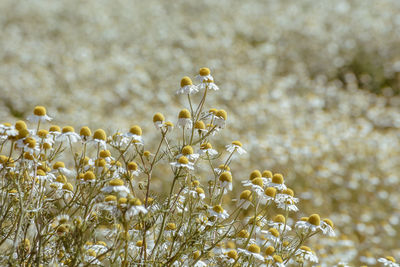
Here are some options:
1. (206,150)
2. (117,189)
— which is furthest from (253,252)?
(117,189)

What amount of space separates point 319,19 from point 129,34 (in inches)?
223

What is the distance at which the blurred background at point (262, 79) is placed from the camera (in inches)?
263

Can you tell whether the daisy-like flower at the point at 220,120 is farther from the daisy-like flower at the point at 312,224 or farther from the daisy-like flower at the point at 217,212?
the daisy-like flower at the point at 312,224

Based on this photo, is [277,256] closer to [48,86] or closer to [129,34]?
[48,86]

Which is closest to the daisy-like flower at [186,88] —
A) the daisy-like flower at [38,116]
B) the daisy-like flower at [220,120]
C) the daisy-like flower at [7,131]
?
the daisy-like flower at [220,120]

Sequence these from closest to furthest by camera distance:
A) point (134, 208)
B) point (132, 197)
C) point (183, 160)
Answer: point (134, 208)
point (132, 197)
point (183, 160)

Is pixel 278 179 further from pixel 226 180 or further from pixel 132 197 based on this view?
pixel 132 197

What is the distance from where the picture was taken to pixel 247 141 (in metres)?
7.34

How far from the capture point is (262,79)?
10094 millimetres

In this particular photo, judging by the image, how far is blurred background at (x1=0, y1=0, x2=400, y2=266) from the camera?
21.9 feet

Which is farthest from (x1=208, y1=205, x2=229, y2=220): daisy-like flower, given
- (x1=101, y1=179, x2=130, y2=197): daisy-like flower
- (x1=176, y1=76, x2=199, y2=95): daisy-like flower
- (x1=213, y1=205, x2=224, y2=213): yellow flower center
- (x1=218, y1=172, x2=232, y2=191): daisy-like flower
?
(x1=176, y1=76, x2=199, y2=95): daisy-like flower

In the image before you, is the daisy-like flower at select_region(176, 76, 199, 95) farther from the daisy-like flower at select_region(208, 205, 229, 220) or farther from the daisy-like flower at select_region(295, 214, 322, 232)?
the daisy-like flower at select_region(295, 214, 322, 232)

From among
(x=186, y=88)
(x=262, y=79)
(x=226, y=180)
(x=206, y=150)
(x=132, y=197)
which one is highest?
(x=262, y=79)

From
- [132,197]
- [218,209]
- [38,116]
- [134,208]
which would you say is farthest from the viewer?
[38,116]
